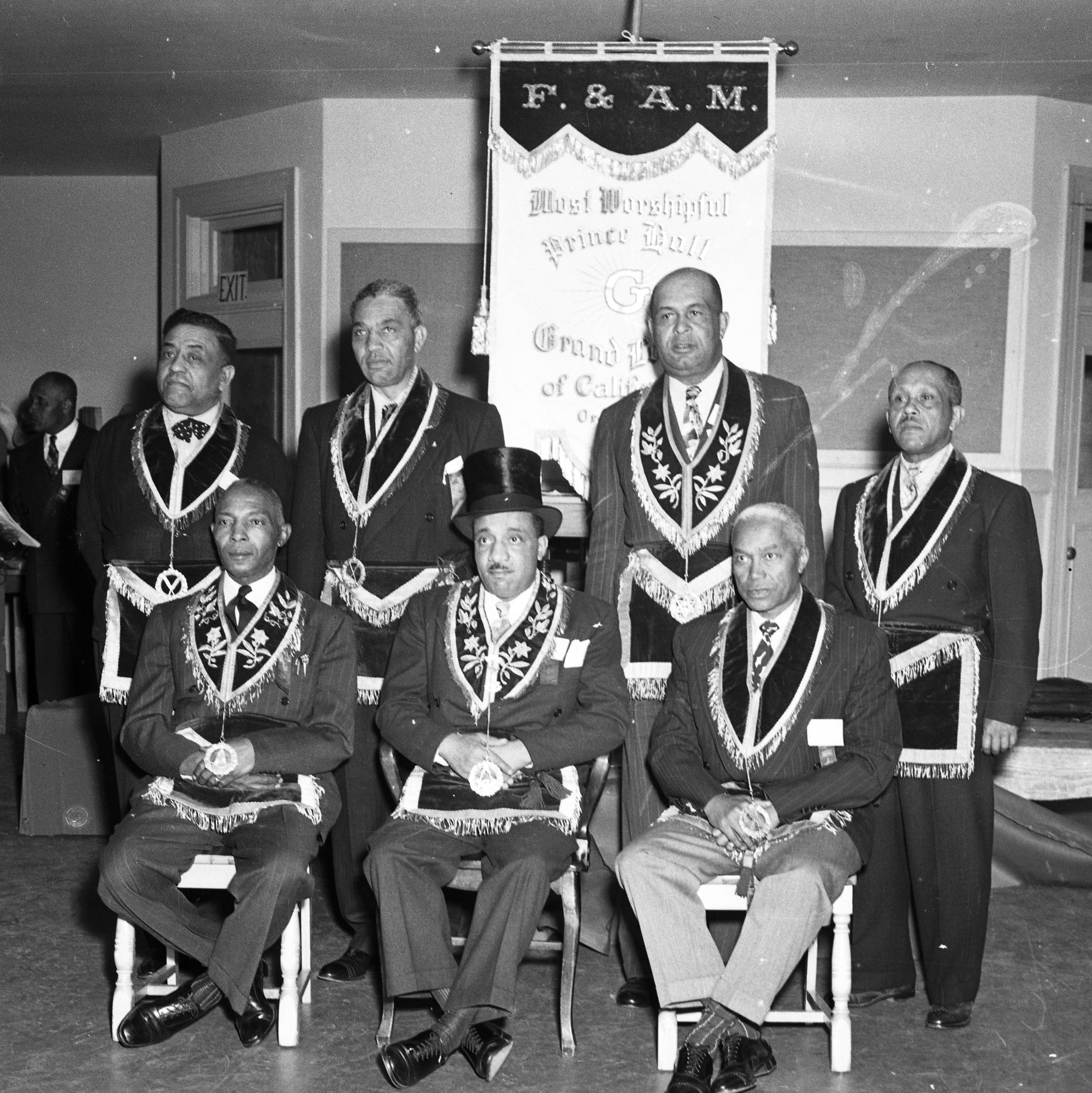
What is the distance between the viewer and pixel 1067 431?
6.21 metres

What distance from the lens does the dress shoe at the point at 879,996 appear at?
3.35 meters

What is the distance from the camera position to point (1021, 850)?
443 cm

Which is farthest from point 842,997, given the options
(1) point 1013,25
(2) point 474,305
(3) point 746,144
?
(2) point 474,305

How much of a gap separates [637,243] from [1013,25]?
6.06 feet

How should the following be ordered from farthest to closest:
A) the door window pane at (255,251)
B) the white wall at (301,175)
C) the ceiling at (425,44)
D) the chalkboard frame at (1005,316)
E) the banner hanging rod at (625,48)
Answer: the door window pane at (255,251) → the white wall at (301,175) → the chalkboard frame at (1005,316) → the ceiling at (425,44) → the banner hanging rod at (625,48)

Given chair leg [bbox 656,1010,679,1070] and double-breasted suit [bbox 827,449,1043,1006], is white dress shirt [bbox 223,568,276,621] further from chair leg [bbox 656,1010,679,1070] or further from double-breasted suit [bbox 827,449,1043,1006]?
double-breasted suit [bbox 827,449,1043,1006]

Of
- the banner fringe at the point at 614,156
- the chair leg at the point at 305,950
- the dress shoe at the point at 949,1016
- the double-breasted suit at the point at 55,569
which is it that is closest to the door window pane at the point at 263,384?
the double-breasted suit at the point at 55,569

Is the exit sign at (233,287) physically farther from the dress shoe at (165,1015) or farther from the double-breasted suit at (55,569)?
the dress shoe at (165,1015)

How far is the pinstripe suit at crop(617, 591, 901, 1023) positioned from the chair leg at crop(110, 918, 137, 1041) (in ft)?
3.51

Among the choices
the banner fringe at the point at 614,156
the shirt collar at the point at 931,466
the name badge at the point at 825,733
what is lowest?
the name badge at the point at 825,733

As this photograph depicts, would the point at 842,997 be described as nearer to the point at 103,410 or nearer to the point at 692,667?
the point at 692,667

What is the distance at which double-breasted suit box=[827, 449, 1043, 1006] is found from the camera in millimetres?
3225

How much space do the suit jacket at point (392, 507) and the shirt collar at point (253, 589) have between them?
29cm

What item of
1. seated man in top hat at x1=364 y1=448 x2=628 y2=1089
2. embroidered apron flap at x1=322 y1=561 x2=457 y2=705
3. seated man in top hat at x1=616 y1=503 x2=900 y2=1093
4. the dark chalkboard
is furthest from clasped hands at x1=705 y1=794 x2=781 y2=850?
the dark chalkboard
